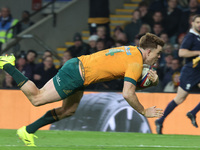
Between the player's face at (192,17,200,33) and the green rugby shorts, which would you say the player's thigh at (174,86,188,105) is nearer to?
the player's face at (192,17,200,33)

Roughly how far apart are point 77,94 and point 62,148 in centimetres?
84

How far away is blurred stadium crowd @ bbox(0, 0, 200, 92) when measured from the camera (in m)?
12.5

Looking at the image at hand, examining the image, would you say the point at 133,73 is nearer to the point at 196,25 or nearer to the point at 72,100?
the point at 72,100

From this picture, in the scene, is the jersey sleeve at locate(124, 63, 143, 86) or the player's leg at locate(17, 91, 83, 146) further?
the player's leg at locate(17, 91, 83, 146)

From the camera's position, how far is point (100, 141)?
31.5ft

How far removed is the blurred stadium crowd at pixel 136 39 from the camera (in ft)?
41.0

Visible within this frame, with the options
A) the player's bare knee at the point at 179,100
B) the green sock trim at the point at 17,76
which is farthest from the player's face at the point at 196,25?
the green sock trim at the point at 17,76

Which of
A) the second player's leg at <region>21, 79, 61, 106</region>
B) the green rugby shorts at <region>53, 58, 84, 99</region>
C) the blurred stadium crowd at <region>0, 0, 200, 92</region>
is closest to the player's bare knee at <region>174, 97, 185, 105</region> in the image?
the blurred stadium crowd at <region>0, 0, 200, 92</region>

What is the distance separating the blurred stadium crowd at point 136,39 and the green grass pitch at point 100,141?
185 centimetres

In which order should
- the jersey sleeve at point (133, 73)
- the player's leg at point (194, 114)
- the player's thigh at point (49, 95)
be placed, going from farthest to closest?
the player's leg at point (194, 114), the player's thigh at point (49, 95), the jersey sleeve at point (133, 73)

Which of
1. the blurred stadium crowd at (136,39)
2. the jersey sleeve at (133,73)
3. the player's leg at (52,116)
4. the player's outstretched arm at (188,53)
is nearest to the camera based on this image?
the jersey sleeve at (133,73)

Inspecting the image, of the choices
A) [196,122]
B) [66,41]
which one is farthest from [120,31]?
[196,122]

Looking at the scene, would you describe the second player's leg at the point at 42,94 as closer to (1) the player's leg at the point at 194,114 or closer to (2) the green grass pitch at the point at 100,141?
(2) the green grass pitch at the point at 100,141

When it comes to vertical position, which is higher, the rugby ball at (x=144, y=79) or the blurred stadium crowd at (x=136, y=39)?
the rugby ball at (x=144, y=79)
